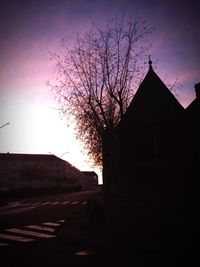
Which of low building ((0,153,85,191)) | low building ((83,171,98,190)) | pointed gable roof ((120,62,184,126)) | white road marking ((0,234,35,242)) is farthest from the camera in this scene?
low building ((83,171,98,190))

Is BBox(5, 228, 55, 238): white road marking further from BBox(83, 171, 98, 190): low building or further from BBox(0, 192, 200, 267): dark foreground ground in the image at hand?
BBox(83, 171, 98, 190): low building

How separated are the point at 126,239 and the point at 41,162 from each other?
317 feet

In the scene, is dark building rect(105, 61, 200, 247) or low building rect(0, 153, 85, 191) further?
low building rect(0, 153, 85, 191)

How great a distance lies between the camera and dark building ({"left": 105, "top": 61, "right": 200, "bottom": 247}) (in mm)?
14202

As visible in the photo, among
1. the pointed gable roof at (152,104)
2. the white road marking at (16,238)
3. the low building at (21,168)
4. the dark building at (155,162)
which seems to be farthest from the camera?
the low building at (21,168)

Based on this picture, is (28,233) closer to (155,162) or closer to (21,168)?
(155,162)

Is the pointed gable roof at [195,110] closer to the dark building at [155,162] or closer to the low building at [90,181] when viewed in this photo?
the dark building at [155,162]

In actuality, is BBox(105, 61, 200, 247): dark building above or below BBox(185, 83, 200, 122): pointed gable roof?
below

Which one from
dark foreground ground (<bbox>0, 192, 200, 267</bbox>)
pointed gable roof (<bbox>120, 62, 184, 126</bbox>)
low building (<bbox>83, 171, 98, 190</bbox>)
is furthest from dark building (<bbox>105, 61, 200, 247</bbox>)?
low building (<bbox>83, 171, 98, 190</bbox>)

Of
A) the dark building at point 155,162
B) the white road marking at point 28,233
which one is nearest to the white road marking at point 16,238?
the white road marking at point 28,233

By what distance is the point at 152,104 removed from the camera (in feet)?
55.1

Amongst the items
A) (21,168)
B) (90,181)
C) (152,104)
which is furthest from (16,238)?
(90,181)

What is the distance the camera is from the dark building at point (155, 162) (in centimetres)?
1420

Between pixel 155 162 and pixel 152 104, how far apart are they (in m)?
3.84
